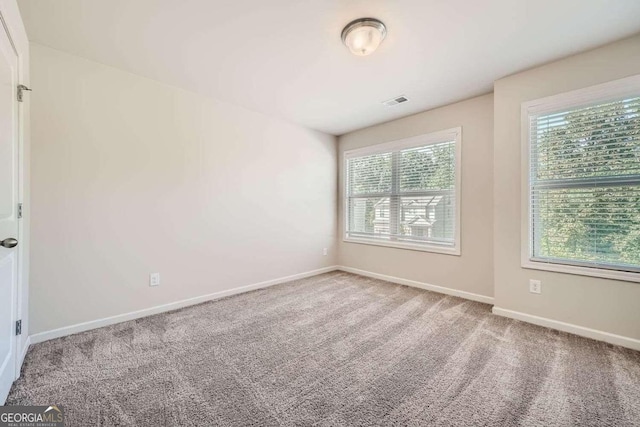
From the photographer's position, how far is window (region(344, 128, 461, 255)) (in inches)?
134

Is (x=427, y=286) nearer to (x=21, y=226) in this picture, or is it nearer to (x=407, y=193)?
(x=407, y=193)

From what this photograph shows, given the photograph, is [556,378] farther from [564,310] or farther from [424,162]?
[424,162]

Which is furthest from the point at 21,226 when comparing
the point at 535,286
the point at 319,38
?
the point at 535,286

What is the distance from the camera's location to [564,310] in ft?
7.82

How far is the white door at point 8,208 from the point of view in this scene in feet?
4.72

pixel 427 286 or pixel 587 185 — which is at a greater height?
pixel 587 185

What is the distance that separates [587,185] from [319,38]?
2589mm

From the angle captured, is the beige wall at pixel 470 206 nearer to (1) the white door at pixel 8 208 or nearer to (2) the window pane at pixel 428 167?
(2) the window pane at pixel 428 167

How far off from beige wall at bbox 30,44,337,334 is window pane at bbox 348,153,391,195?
3.96 ft

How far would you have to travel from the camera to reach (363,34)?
76.8 inches

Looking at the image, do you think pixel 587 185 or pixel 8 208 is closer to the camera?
pixel 8 208

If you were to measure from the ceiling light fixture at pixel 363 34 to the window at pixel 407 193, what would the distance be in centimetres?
185

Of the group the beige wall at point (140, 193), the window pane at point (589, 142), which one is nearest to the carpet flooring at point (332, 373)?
the beige wall at point (140, 193)
